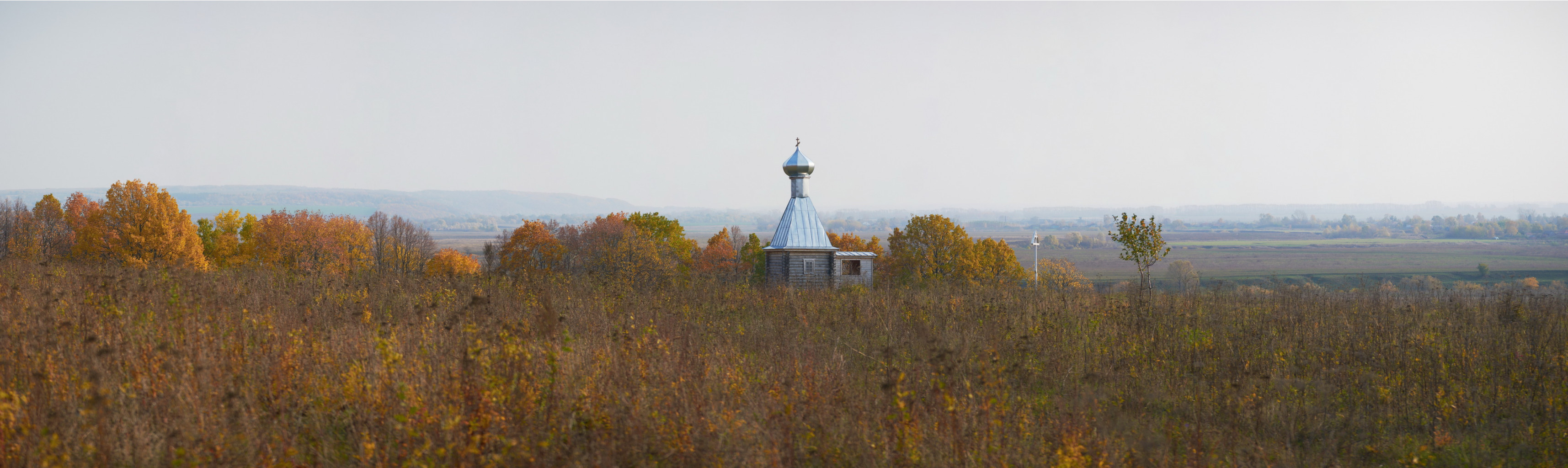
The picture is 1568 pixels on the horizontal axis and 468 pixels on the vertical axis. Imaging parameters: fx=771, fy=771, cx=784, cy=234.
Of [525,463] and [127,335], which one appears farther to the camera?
[127,335]

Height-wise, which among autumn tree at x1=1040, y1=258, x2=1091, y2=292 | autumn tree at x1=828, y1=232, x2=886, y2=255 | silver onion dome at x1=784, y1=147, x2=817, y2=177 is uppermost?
silver onion dome at x1=784, y1=147, x2=817, y2=177

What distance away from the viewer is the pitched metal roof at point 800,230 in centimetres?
2939

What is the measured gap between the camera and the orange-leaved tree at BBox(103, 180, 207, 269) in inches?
1678

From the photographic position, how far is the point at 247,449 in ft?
15.8

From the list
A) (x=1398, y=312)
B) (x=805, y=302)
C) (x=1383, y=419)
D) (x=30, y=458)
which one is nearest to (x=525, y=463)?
(x=30, y=458)

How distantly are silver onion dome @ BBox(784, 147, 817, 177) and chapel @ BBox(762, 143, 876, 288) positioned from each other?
0.02 metres

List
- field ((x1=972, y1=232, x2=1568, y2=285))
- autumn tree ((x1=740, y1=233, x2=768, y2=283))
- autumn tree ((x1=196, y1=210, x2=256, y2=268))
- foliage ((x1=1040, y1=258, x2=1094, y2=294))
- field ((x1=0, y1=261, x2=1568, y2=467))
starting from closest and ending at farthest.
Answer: field ((x1=0, y1=261, x2=1568, y2=467)), autumn tree ((x1=740, y1=233, x2=768, y2=283)), autumn tree ((x1=196, y1=210, x2=256, y2=268)), foliage ((x1=1040, y1=258, x2=1094, y2=294)), field ((x1=972, y1=232, x2=1568, y2=285))

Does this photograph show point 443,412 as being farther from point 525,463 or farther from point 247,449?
point 247,449

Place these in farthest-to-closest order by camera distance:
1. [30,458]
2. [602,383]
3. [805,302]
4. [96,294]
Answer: [805,302]
[96,294]
[602,383]
[30,458]

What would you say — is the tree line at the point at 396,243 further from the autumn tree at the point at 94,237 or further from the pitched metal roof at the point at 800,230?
the pitched metal roof at the point at 800,230

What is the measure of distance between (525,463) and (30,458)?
2724 millimetres

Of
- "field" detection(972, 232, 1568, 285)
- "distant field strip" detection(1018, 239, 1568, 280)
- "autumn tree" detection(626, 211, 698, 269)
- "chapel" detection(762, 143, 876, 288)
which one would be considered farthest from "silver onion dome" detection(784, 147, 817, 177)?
"distant field strip" detection(1018, 239, 1568, 280)

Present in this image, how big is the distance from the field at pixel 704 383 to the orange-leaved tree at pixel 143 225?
37.6 metres

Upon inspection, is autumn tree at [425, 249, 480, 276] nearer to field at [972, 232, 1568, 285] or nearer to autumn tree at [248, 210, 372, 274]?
autumn tree at [248, 210, 372, 274]
